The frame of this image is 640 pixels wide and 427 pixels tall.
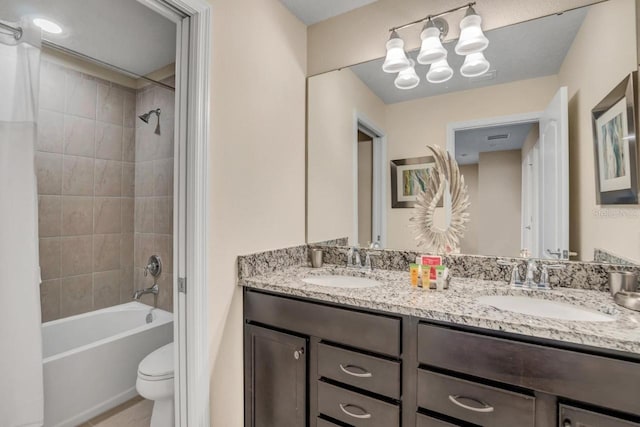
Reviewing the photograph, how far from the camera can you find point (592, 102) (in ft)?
4.30

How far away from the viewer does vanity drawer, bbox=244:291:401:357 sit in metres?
1.14

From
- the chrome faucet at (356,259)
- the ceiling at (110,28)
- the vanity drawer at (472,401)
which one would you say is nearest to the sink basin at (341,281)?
the chrome faucet at (356,259)

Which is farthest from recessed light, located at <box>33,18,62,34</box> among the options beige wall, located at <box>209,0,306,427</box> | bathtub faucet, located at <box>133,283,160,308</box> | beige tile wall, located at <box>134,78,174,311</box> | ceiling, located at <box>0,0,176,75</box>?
bathtub faucet, located at <box>133,283,160,308</box>

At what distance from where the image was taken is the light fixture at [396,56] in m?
1.68

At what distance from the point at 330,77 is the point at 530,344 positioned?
174 cm

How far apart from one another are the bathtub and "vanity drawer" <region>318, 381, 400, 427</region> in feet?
4.95

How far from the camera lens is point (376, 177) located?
6.22ft

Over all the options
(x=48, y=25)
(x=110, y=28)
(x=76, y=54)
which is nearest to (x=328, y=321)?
(x=110, y=28)

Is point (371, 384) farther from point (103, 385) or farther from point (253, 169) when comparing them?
point (103, 385)

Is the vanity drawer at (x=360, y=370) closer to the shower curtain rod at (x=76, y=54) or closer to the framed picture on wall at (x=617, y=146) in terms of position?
the framed picture on wall at (x=617, y=146)

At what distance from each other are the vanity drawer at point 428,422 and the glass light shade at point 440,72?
154 centimetres

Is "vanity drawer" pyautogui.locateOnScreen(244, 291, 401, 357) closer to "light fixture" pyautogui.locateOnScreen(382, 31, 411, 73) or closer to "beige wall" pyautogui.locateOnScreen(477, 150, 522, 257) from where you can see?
"beige wall" pyautogui.locateOnScreen(477, 150, 522, 257)

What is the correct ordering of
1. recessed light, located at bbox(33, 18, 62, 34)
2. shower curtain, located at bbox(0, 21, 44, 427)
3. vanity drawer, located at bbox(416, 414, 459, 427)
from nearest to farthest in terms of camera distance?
vanity drawer, located at bbox(416, 414, 459, 427) < shower curtain, located at bbox(0, 21, 44, 427) < recessed light, located at bbox(33, 18, 62, 34)

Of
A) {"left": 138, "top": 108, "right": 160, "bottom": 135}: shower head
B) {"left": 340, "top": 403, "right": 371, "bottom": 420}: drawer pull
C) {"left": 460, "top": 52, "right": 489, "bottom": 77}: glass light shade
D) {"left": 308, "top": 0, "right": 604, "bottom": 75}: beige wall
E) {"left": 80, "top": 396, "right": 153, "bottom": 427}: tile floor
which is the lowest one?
{"left": 80, "top": 396, "right": 153, "bottom": 427}: tile floor
